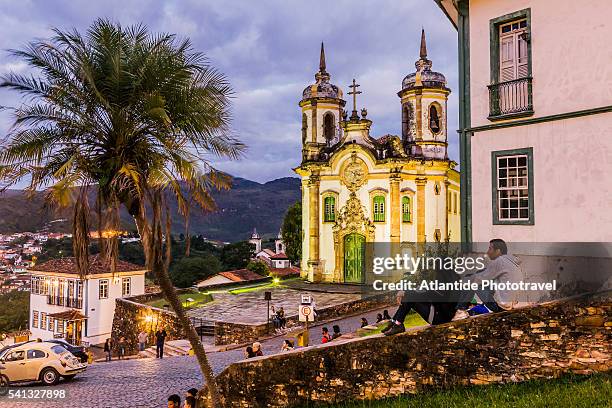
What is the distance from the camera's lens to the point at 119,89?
8680 millimetres

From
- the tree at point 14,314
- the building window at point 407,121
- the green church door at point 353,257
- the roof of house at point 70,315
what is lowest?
the tree at point 14,314

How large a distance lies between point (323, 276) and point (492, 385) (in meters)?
25.5

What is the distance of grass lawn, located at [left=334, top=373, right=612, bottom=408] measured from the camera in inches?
272

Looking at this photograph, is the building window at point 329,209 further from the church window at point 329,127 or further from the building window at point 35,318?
the building window at point 35,318

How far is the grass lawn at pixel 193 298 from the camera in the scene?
2972 cm

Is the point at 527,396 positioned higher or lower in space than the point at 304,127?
lower

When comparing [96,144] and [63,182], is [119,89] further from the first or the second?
[63,182]

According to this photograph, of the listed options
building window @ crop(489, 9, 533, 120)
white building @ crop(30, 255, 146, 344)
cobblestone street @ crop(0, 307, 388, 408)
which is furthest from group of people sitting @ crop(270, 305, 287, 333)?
white building @ crop(30, 255, 146, 344)

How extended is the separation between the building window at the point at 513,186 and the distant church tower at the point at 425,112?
2111 cm

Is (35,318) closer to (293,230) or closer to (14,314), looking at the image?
(14,314)

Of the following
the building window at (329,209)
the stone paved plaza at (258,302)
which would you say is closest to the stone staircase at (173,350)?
the stone paved plaza at (258,302)

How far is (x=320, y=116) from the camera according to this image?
35469 millimetres

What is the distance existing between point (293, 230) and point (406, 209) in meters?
15.7

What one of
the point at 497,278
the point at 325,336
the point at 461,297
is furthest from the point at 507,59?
the point at 325,336
